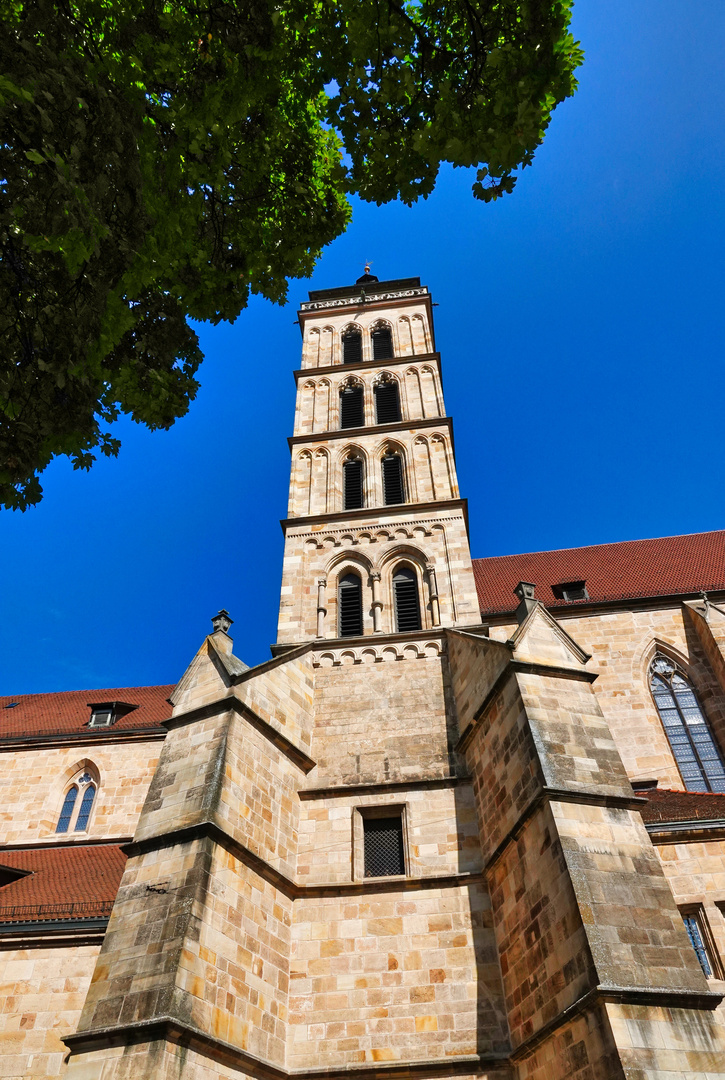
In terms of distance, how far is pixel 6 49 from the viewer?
4.29 metres

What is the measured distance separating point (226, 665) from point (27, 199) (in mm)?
7701

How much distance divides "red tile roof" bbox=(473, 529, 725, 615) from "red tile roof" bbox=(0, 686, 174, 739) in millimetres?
9434

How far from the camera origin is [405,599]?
14555mm

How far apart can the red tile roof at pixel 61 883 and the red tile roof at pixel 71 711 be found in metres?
3.34

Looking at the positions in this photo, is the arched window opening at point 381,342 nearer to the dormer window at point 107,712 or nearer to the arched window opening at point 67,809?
the dormer window at point 107,712

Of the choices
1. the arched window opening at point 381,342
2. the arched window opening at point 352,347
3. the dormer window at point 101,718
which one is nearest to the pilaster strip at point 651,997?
the dormer window at point 101,718

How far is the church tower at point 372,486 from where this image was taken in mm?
14273

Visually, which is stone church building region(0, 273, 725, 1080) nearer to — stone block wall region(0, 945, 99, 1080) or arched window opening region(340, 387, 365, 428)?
stone block wall region(0, 945, 99, 1080)

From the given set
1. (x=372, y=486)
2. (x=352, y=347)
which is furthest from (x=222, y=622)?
(x=352, y=347)

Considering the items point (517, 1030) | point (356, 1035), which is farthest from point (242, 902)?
point (517, 1030)

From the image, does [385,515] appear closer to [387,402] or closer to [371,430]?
[371,430]

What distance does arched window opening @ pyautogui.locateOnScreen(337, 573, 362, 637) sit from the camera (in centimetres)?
1416

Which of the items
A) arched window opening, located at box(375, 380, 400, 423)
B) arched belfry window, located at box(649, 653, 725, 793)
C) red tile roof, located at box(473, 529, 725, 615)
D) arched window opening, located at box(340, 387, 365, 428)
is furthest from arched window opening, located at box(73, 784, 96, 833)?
arched belfry window, located at box(649, 653, 725, 793)

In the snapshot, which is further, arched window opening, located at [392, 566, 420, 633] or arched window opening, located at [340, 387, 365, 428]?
arched window opening, located at [340, 387, 365, 428]
